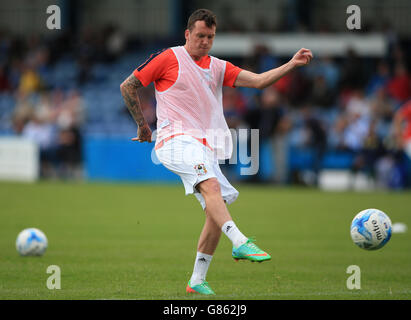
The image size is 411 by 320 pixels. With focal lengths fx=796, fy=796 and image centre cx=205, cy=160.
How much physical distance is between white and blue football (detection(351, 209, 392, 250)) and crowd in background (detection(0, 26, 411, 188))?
13.8m

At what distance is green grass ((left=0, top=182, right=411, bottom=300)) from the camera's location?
812 cm

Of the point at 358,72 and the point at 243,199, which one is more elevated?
the point at 358,72

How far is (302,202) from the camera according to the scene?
1919 cm

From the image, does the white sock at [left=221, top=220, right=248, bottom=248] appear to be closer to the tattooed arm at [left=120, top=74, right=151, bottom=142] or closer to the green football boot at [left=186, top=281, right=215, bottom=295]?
the green football boot at [left=186, top=281, right=215, bottom=295]

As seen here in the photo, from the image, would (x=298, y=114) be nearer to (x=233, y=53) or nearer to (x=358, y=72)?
(x=358, y=72)

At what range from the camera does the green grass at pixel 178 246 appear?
812 cm

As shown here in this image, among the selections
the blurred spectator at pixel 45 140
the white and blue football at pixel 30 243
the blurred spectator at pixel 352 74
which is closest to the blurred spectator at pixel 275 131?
the blurred spectator at pixel 352 74

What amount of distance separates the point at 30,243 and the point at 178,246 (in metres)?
2.48

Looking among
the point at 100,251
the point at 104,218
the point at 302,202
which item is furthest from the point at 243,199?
the point at 100,251

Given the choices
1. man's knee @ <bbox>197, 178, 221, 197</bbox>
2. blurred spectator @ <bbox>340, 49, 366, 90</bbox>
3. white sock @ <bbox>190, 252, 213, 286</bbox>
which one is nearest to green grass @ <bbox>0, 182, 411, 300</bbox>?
white sock @ <bbox>190, 252, 213, 286</bbox>

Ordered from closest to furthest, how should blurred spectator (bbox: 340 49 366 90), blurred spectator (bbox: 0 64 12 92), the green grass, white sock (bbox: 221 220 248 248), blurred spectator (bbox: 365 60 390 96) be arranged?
white sock (bbox: 221 220 248 248) → the green grass → blurred spectator (bbox: 340 49 366 90) → blurred spectator (bbox: 365 60 390 96) → blurred spectator (bbox: 0 64 12 92)

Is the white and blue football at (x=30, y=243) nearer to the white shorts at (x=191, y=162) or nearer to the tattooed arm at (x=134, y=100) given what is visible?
the tattooed arm at (x=134, y=100)

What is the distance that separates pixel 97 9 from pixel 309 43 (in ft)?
35.1
